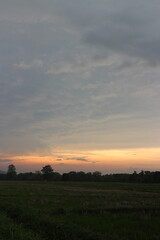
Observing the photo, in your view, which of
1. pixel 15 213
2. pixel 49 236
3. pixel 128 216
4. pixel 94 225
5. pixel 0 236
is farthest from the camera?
pixel 128 216

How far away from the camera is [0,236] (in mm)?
9195

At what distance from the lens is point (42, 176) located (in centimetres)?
15112

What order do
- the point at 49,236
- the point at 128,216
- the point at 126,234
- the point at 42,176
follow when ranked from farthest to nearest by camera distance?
the point at 42,176
the point at 128,216
the point at 126,234
the point at 49,236

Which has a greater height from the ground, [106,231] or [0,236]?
[0,236]

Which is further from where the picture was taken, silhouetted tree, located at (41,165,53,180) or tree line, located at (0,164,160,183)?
silhouetted tree, located at (41,165,53,180)

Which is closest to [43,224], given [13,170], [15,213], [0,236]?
[0,236]

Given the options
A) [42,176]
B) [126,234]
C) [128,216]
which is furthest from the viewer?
[42,176]

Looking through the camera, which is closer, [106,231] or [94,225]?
[106,231]

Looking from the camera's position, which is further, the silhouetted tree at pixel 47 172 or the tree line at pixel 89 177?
the silhouetted tree at pixel 47 172

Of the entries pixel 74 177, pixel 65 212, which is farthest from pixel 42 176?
pixel 65 212

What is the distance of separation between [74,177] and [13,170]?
4275 cm

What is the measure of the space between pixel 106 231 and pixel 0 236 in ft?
19.1

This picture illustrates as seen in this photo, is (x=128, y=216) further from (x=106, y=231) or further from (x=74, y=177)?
(x=74, y=177)

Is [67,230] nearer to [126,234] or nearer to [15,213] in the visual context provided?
[126,234]
